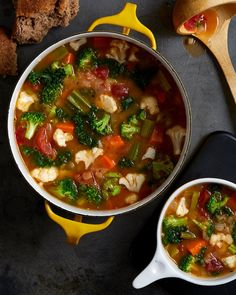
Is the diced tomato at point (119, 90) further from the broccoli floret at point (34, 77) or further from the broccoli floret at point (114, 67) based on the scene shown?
the broccoli floret at point (34, 77)

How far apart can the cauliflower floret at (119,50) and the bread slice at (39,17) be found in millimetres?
389

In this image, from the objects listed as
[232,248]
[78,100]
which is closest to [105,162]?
[78,100]

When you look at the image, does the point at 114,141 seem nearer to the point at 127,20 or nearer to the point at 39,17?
the point at 127,20

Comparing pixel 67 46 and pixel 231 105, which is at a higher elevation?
pixel 67 46

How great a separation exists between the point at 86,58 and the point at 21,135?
64cm

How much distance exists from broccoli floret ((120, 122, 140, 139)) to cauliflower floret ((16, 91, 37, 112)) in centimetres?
59

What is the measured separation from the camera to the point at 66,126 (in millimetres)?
3650

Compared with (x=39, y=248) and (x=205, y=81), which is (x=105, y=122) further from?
(x=39, y=248)

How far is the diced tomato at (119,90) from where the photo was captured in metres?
3.64

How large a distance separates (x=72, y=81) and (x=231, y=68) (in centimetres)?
110

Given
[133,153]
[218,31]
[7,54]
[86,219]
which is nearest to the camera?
[133,153]

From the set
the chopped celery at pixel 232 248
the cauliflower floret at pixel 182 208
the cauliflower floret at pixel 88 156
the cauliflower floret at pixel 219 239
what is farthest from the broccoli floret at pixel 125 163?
the chopped celery at pixel 232 248

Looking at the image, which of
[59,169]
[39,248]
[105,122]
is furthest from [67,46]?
[39,248]

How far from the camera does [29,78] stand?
3617 millimetres
